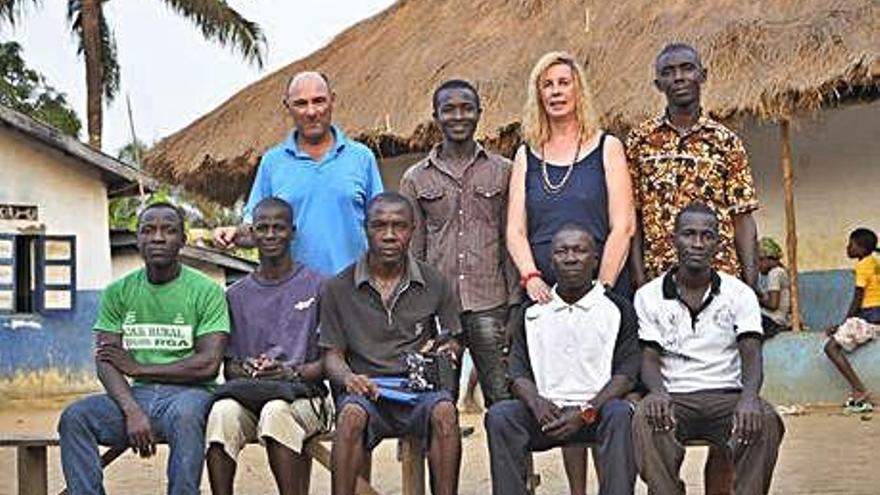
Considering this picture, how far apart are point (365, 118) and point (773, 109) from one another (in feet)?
12.9

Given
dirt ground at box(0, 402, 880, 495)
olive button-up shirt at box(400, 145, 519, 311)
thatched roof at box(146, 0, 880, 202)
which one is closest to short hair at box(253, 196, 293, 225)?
olive button-up shirt at box(400, 145, 519, 311)

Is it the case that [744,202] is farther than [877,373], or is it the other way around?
[877,373]

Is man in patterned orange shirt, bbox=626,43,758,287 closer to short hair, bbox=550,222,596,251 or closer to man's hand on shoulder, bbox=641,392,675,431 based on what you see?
short hair, bbox=550,222,596,251

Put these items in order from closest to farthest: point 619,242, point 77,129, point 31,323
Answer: point 619,242, point 31,323, point 77,129

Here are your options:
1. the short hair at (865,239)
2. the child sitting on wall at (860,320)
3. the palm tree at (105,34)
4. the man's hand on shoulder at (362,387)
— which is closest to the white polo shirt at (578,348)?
the man's hand on shoulder at (362,387)

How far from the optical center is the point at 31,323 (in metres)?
17.0

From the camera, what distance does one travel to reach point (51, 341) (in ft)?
56.0

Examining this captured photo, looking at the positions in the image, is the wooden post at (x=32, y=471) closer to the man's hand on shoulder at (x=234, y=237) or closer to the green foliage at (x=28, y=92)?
the man's hand on shoulder at (x=234, y=237)

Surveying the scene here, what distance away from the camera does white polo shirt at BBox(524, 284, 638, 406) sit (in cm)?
524

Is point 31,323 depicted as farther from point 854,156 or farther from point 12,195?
point 854,156

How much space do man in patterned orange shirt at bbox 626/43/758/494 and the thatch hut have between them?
16.8ft

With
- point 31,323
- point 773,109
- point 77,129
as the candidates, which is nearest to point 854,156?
point 773,109

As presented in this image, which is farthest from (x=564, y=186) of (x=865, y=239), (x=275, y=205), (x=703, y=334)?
(x=865, y=239)

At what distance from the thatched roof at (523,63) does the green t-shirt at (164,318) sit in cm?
597
